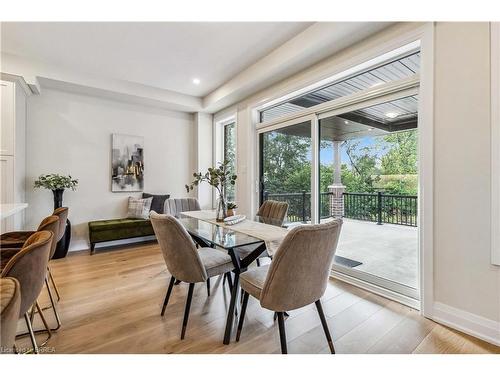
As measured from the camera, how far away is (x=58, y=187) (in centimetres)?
366

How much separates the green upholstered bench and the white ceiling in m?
2.37

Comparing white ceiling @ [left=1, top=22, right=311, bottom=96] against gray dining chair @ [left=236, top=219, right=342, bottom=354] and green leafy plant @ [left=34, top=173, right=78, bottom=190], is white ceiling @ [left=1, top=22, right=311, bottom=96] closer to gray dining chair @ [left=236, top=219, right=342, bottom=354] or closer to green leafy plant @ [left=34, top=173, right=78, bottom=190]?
green leafy plant @ [left=34, top=173, right=78, bottom=190]

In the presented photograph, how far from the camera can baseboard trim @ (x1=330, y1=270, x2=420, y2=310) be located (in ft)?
7.37

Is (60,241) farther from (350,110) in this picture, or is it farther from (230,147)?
(350,110)

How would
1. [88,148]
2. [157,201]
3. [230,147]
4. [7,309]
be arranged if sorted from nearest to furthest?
1. [7,309]
2. [88,148]
3. [157,201]
4. [230,147]

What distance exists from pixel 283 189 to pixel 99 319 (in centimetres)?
273

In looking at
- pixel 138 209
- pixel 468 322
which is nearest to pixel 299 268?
pixel 468 322

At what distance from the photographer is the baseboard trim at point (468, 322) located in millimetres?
1740

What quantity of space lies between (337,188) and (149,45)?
294 centimetres

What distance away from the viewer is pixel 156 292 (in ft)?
8.41

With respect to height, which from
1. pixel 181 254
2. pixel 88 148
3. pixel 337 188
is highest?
pixel 88 148

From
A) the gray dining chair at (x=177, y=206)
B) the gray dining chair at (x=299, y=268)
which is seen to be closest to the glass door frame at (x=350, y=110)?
the gray dining chair at (x=299, y=268)

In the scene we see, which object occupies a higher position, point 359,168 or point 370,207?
point 359,168
